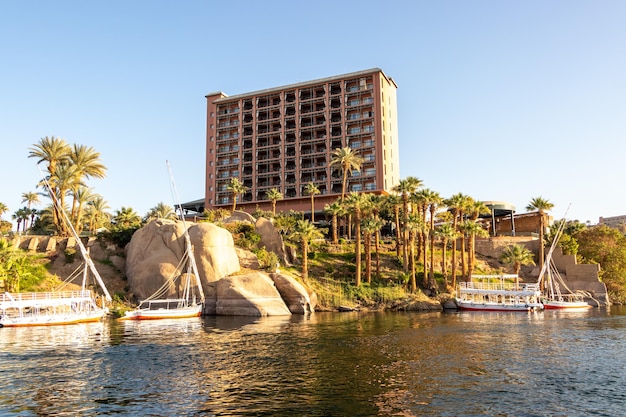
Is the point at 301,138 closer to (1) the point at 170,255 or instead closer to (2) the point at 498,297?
(1) the point at 170,255

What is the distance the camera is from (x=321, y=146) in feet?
382

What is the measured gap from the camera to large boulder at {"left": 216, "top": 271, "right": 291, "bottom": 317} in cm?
5897

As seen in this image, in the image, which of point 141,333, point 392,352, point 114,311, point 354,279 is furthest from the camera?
point 354,279

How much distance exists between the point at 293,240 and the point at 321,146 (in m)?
37.2

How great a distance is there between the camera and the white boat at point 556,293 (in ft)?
235

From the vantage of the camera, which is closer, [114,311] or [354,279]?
[114,311]

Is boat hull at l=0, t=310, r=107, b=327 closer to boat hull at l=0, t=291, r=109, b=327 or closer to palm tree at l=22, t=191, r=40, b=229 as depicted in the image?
boat hull at l=0, t=291, r=109, b=327

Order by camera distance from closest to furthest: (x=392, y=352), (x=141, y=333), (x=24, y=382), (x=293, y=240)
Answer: (x=24, y=382) → (x=392, y=352) → (x=141, y=333) → (x=293, y=240)

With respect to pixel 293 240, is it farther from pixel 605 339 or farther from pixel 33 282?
pixel 605 339

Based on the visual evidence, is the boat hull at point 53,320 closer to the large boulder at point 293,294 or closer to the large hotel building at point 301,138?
the large boulder at point 293,294

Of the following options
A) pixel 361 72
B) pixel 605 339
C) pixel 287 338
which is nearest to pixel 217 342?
pixel 287 338

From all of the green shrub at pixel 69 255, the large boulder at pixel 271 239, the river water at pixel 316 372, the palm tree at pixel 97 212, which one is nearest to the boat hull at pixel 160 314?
the river water at pixel 316 372

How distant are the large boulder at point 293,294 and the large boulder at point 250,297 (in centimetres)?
170

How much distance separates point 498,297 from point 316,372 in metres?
57.1
